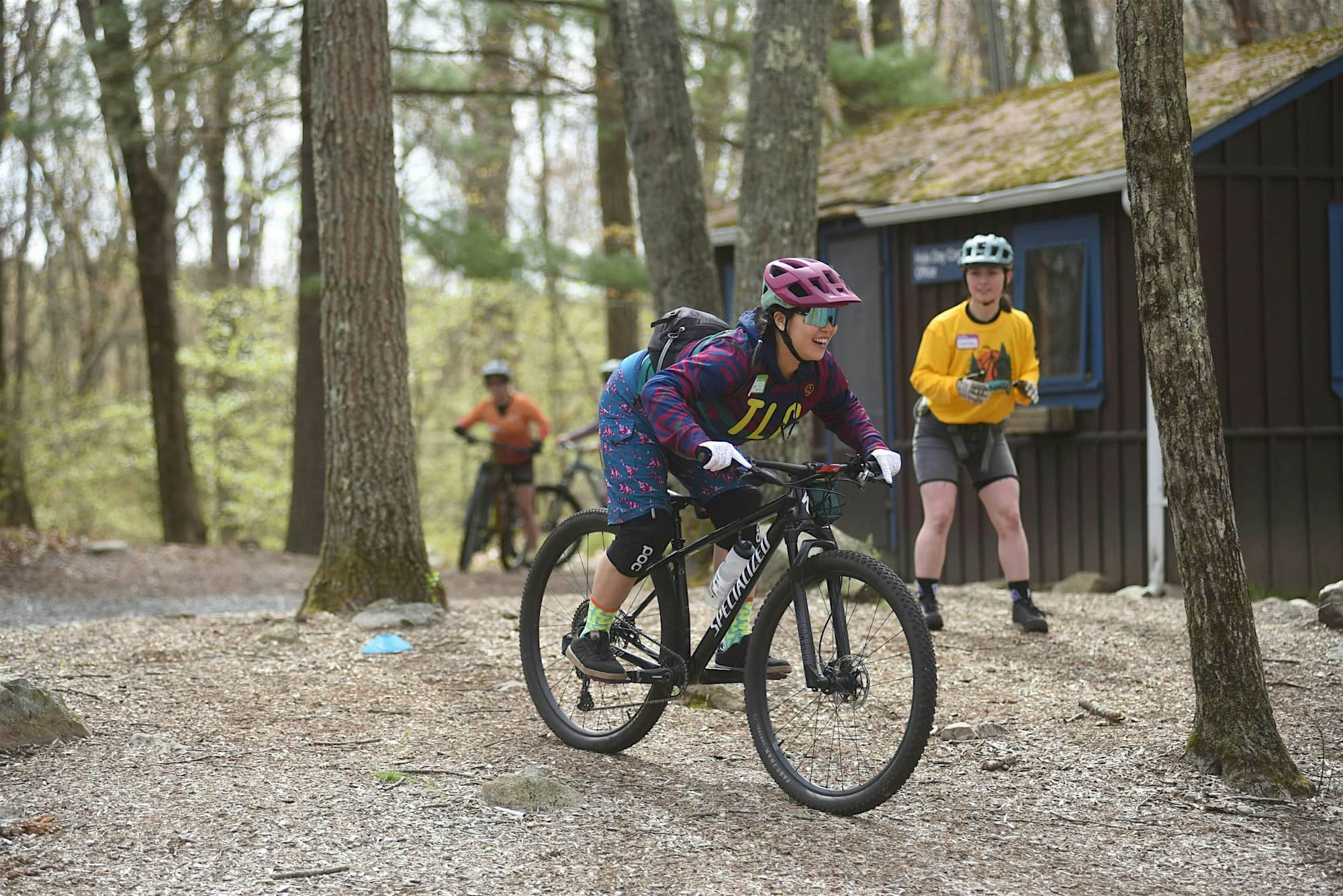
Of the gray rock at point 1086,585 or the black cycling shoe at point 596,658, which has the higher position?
the black cycling shoe at point 596,658

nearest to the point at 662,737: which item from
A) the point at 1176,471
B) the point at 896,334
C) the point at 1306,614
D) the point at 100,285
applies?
the point at 1176,471

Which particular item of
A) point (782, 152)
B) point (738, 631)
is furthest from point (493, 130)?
point (738, 631)

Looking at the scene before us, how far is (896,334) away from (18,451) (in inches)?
456

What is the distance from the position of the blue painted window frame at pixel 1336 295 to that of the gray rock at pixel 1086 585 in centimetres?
231

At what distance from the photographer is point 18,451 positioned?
17.2 m

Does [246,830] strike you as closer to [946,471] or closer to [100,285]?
[946,471]

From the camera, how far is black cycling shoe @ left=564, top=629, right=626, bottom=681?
4809 mm

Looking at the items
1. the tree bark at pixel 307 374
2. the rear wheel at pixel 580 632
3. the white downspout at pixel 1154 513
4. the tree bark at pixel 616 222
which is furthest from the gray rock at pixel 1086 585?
the tree bark at pixel 616 222

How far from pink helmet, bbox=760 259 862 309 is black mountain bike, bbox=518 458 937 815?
1.70ft

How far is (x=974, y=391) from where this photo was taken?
21.9 feet

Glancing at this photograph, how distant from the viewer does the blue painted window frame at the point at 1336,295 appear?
34.4ft

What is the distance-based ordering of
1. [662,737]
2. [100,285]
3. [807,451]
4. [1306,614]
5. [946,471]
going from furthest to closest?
[100,285]
[807,451]
[1306,614]
[946,471]
[662,737]

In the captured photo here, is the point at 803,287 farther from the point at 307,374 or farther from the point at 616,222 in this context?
the point at 616,222

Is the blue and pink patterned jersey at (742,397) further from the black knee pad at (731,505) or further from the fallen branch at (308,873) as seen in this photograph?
the fallen branch at (308,873)
